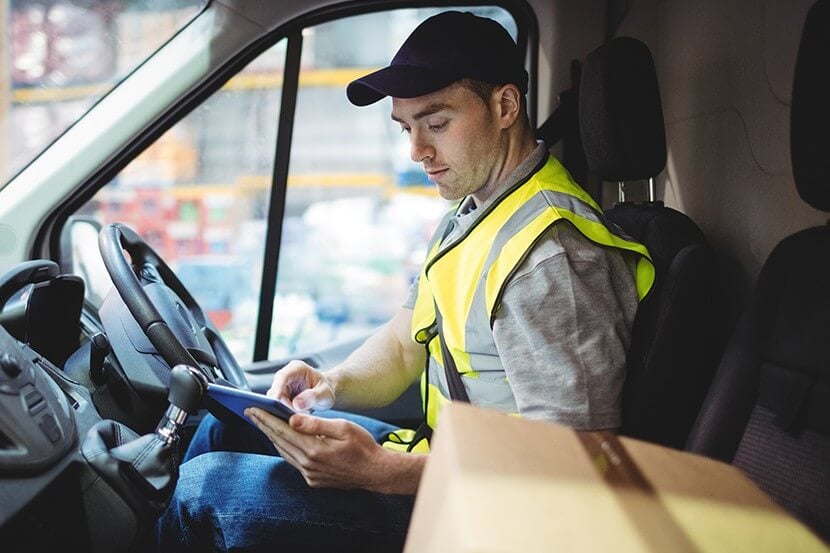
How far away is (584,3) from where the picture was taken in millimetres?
2141

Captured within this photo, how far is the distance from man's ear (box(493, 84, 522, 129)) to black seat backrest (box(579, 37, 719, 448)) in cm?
14

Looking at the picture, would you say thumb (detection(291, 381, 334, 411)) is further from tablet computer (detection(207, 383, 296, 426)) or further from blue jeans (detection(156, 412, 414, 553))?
tablet computer (detection(207, 383, 296, 426))

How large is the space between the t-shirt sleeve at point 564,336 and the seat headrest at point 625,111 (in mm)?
278

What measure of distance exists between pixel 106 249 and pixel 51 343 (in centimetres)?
20

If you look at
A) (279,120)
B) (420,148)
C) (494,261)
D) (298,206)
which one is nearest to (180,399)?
(494,261)

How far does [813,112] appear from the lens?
108cm

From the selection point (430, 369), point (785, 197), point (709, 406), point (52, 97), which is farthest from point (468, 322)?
point (52, 97)

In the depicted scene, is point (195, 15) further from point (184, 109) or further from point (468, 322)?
point (468, 322)

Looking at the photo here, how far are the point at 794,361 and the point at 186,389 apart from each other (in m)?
0.83

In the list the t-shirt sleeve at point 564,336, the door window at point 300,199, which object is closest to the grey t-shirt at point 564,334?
the t-shirt sleeve at point 564,336

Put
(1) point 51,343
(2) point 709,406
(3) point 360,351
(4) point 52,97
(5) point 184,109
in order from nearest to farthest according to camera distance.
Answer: (2) point 709,406 → (1) point 51,343 → (3) point 360,351 → (5) point 184,109 → (4) point 52,97

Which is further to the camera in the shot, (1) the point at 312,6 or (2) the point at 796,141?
(1) the point at 312,6

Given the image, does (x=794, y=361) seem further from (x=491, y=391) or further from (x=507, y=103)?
(x=507, y=103)

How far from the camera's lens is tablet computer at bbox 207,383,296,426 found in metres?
1.19
